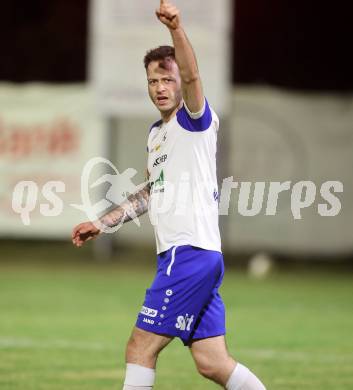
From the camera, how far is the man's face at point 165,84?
667 cm

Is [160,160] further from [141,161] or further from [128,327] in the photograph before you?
[141,161]

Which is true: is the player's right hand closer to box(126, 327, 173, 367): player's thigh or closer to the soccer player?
the soccer player

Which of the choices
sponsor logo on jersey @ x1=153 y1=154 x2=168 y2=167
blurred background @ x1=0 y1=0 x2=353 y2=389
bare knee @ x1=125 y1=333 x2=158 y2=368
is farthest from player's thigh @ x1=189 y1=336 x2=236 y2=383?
blurred background @ x1=0 y1=0 x2=353 y2=389

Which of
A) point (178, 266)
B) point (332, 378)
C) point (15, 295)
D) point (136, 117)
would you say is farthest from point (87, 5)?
point (178, 266)

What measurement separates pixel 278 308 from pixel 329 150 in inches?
213

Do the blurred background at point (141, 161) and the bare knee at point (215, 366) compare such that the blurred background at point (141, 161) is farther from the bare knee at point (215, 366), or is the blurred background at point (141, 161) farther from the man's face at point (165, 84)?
the man's face at point (165, 84)

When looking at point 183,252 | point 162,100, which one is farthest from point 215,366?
point 162,100

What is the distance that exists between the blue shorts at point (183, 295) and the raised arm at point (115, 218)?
1.69 ft

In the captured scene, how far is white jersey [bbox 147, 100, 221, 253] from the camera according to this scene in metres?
6.64

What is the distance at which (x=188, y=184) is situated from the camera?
6.66 m

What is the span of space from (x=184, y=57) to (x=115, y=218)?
121 cm

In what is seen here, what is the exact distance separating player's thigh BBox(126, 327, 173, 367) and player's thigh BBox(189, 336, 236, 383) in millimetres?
204

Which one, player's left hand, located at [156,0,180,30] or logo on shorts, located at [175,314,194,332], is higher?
player's left hand, located at [156,0,180,30]

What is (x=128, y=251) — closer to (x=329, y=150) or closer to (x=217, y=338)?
(x=329, y=150)
